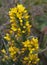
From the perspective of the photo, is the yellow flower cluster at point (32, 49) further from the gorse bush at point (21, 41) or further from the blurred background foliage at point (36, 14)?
the blurred background foliage at point (36, 14)

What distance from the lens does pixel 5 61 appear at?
2.19 metres

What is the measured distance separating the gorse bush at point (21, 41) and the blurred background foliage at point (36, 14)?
2.29 ft

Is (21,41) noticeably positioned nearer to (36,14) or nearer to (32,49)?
(32,49)

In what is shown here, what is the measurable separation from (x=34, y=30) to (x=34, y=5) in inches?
28.8

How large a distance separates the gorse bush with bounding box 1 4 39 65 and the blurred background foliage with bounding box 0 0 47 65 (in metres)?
0.70

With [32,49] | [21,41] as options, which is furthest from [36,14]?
[32,49]

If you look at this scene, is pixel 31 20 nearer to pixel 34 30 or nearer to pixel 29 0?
pixel 34 30

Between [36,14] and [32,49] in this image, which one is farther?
[36,14]

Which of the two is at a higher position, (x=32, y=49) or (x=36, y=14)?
(x=32, y=49)

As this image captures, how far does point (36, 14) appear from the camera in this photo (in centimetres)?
340

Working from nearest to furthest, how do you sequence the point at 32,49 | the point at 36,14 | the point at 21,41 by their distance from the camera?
1. the point at 32,49
2. the point at 21,41
3. the point at 36,14

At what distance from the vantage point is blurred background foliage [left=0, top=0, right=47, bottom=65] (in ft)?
9.65

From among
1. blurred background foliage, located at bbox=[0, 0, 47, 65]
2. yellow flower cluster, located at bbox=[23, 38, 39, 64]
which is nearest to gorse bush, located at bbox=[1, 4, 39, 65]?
yellow flower cluster, located at bbox=[23, 38, 39, 64]

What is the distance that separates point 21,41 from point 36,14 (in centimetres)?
136
